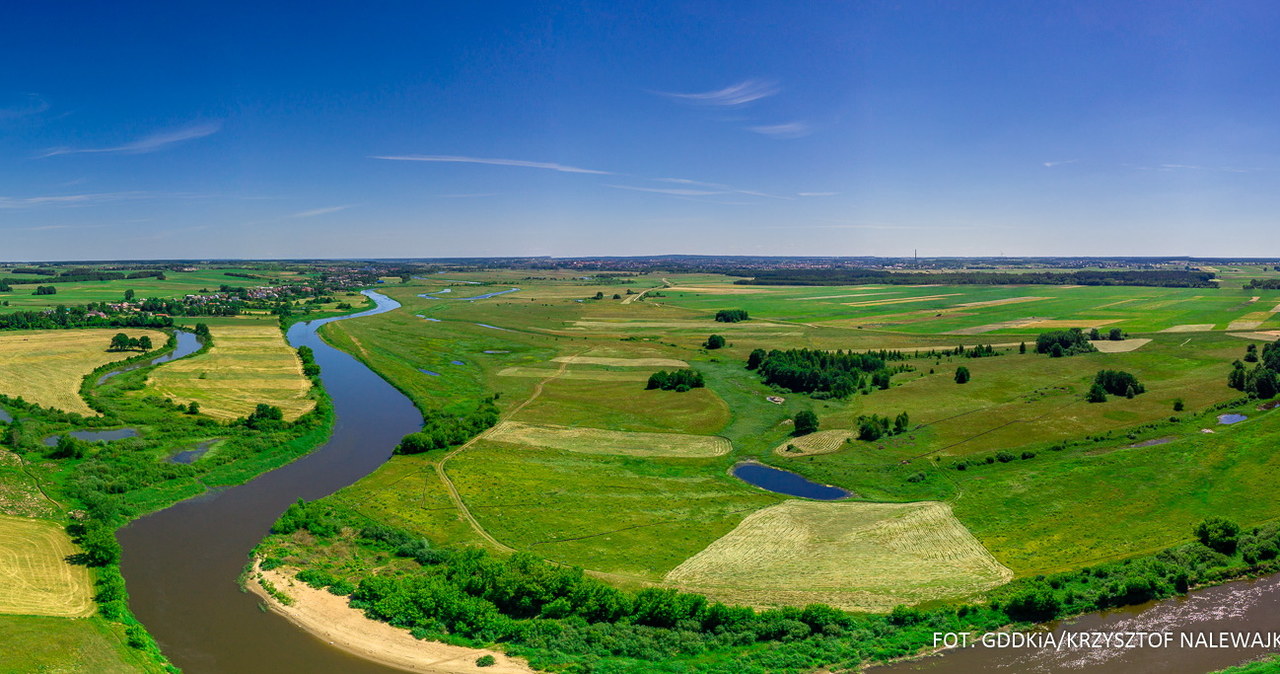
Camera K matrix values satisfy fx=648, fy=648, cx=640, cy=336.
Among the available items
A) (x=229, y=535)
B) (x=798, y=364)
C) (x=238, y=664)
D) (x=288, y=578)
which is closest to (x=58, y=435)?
(x=229, y=535)

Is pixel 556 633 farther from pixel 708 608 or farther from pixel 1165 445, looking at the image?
pixel 1165 445

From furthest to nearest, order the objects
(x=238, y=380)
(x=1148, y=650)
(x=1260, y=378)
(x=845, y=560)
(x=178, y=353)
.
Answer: (x=178, y=353) → (x=238, y=380) → (x=1260, y=378) → (x=845, y=560) → (x=1148, y=650)

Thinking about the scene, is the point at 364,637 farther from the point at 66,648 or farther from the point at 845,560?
the point at 845,560

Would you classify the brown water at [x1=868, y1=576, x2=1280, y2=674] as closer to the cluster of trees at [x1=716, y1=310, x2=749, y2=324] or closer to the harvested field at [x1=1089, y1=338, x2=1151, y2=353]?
the harvested field at [x1=1089, y1=338, x2=1151, y2=353]

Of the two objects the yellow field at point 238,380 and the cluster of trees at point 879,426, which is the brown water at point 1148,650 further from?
the yellow field at point 238,380

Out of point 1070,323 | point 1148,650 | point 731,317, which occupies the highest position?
point 731,317

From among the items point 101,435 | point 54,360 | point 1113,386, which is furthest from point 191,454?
point 1113,386
